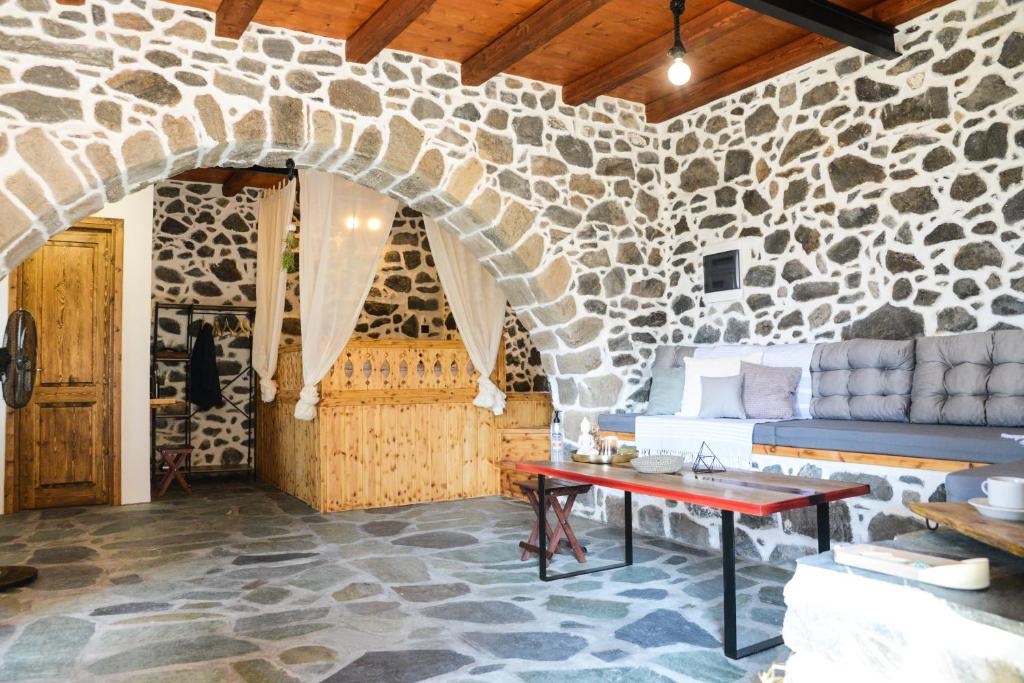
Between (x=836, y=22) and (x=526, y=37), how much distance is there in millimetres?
1702

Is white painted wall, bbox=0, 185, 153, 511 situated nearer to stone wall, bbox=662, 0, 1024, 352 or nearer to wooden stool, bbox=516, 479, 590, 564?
wooden stool, bbox=516, 479, 590, 564

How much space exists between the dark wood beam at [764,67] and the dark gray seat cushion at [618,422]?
2.37m

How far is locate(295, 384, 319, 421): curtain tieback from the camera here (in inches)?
220

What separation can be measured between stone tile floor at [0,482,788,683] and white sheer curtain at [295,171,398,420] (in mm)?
1269

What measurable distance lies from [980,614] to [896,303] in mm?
3453

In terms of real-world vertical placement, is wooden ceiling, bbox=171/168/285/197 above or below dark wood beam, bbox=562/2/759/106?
above

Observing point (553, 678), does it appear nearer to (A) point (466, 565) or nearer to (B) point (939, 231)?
(A) point (466, 565)

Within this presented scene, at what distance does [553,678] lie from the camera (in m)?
2.51

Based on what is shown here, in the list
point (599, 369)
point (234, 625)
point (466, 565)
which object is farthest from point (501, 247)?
point (234, 625)

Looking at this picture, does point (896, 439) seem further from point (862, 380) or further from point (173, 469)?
point (173, 469)

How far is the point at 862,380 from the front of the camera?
4219mm

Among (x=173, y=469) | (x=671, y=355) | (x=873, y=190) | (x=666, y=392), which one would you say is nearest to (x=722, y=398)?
(x=666, y=392)

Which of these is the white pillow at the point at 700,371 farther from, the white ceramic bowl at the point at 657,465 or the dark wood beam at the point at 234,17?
the dark wood beam at the point at 234,17

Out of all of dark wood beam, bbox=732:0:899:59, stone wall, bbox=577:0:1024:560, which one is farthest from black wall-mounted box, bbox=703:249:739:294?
dark wood beam, bbox=732:0:899:59
